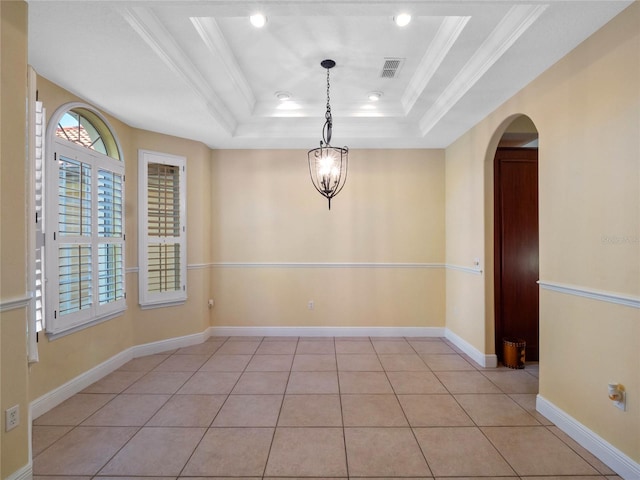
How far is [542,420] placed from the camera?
2402 millimetres

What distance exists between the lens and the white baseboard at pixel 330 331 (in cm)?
448

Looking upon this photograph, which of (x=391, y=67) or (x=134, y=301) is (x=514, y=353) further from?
(x=134, y=301)

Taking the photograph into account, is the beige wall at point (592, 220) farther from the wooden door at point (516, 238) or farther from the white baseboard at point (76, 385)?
the white baseboard at point (76, 385)

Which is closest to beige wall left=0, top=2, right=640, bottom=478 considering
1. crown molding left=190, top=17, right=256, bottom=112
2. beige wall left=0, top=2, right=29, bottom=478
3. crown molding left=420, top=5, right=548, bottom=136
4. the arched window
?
beige wall left=0, top=2, right=29, bottom=478

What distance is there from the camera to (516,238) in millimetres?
3506

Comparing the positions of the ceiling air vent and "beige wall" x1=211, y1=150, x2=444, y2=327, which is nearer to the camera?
the ceiling air vent

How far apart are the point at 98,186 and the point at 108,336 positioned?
1562 mm

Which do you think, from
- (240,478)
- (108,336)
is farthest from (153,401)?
(240,478)

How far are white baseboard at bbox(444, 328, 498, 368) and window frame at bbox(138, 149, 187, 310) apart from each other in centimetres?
357

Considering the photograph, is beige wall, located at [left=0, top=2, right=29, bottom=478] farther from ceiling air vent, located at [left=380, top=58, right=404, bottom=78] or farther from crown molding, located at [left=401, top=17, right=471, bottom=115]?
crown molding, located at [left=401, top=17, right=471, bottom=115]

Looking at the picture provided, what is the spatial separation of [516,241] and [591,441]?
2.00 meters

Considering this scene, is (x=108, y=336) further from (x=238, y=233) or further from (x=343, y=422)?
(x=343, y=422)

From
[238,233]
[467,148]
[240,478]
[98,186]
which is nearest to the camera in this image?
[240,478]

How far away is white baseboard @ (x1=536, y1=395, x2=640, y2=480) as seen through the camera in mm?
1798
